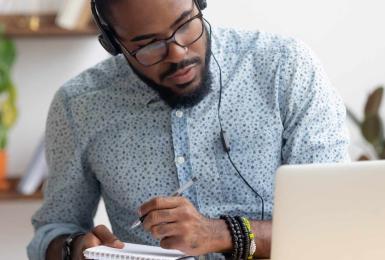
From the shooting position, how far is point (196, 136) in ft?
5.63

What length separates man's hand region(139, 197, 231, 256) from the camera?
1.39 metres

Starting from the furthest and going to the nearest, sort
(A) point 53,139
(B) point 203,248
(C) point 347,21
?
(C) point 347,21, (A) point 53,139, (B) point 203,248

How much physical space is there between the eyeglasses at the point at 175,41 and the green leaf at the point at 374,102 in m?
1.05

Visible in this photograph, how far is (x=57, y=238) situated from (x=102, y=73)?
0.39 metres

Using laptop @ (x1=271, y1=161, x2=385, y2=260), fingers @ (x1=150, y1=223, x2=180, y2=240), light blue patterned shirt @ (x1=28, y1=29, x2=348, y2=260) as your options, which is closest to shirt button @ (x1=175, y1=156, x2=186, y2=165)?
light blue patterned shirt @ (x1=28, y1=29, x2=348, y2=260)

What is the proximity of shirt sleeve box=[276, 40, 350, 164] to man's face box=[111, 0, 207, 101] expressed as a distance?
0.19 m

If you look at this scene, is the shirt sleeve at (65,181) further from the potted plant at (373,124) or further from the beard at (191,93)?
the potted plant at (373,124)

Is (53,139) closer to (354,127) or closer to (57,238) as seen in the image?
(57,238)

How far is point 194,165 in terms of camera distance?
5.58 ft

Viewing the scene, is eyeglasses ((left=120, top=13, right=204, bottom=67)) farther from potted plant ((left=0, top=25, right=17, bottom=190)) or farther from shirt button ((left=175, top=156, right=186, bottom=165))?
potted plant ((left=0, top=25, right=17, bottom=190))

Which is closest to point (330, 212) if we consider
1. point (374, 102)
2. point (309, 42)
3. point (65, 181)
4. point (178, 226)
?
point (178, 226)

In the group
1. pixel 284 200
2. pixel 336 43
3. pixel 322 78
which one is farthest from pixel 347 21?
pixel 284 200

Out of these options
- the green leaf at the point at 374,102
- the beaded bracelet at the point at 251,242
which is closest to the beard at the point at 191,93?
the beaded bracelet at the point at 251,242

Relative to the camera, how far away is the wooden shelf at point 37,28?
2607mm
